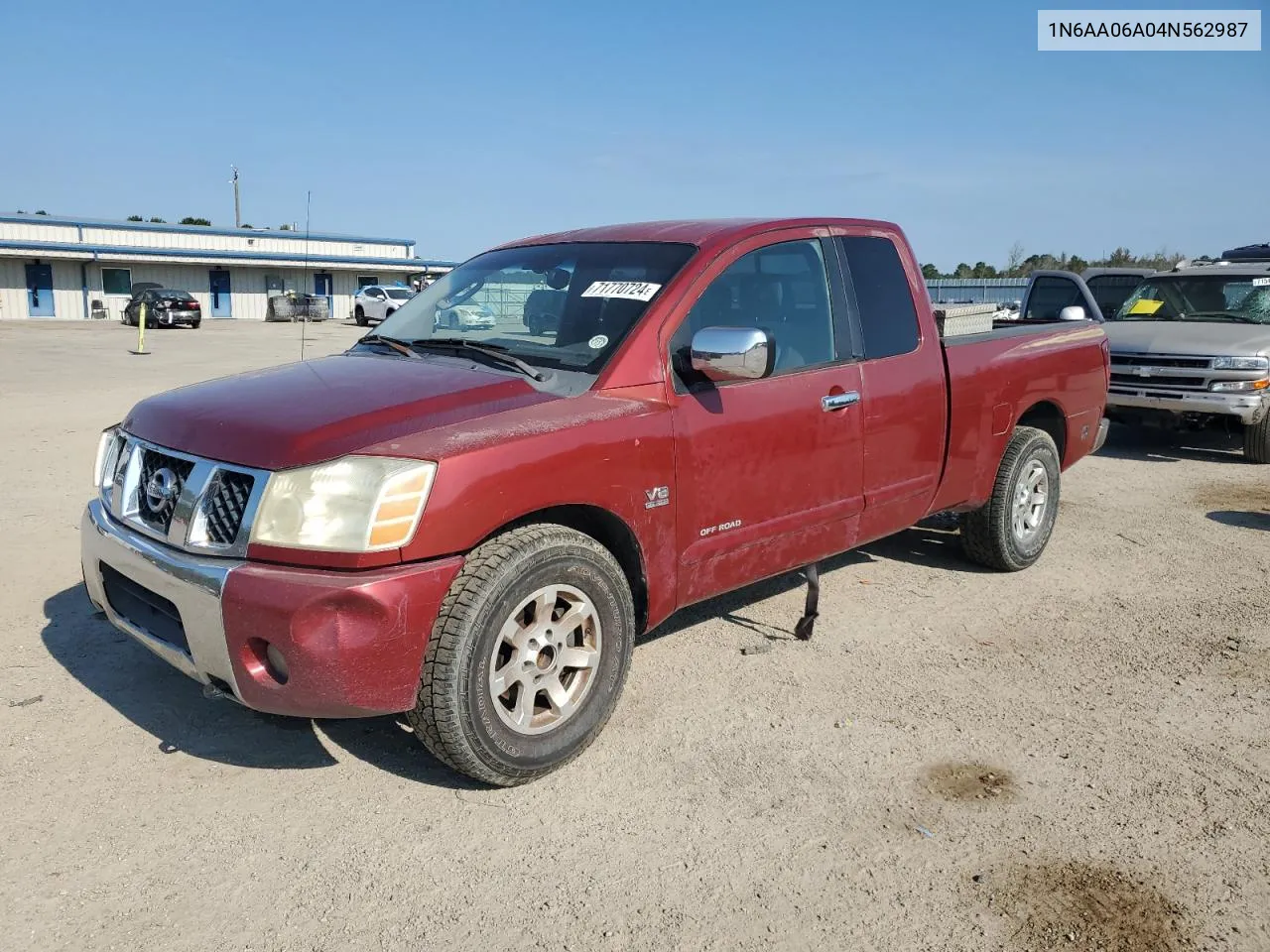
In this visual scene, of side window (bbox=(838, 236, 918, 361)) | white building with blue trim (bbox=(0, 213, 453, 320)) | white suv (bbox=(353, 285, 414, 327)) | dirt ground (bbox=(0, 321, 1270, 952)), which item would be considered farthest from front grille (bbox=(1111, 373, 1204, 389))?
white building with blue trim (bbox=(0, 213, 453, 320))

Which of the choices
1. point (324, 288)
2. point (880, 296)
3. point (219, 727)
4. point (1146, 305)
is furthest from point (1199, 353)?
point (324, 288)

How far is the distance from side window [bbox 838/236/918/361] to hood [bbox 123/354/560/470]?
1883 millimetres

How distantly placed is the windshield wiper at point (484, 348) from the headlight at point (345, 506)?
807mm

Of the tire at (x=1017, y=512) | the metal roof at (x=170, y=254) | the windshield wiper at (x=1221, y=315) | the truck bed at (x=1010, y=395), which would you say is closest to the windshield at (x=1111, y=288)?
the windshield wiper at (x=1221, y=315)

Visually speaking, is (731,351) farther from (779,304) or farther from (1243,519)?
(1243,519)

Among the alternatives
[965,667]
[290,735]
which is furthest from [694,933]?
[965,667]

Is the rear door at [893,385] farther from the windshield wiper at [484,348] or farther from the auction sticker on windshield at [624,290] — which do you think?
the windshield wiper at [484,348]

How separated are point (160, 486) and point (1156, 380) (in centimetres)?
949

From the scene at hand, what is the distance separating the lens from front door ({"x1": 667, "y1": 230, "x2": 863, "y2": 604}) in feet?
12.4

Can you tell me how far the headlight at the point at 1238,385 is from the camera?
9.27m

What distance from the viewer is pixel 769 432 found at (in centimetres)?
399

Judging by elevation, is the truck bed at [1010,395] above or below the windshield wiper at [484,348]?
below

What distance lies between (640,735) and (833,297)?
216 cm

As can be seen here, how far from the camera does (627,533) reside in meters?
3.58
